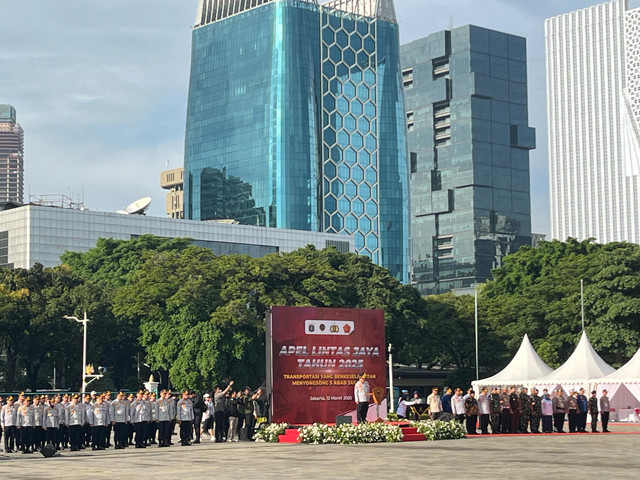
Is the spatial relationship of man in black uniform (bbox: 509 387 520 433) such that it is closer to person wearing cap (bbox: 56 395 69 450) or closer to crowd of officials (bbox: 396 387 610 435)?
crowd of officials (bbox: 396 387 610 435)

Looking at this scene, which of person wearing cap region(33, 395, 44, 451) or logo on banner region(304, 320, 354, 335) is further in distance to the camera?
logo on banner region(304, 320, 354, 335)

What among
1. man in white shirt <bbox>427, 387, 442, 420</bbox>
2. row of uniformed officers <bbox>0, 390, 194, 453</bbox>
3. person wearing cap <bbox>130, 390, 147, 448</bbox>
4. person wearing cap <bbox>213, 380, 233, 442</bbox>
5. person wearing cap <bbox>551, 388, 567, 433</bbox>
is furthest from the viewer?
person wearing cap <bbox>551, 388, 567, 433</bbox>

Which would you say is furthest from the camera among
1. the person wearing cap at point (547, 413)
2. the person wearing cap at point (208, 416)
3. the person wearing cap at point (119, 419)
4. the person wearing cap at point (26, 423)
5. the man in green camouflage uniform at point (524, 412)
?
the person wearing cap at point (547, 413)

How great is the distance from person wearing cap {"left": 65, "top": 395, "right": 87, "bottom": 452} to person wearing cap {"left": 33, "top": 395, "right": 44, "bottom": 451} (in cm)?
71

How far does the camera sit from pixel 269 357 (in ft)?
107

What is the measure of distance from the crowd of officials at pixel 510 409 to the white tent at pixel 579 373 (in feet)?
29.0

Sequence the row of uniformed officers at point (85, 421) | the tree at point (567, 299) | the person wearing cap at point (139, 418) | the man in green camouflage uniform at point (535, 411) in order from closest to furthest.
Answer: the row of uniformed officers at point (85, 421) < the person wearing cap at point (139, 418) < the man in green camouflage uniform at point (535, 411) < the tree at point (567, 299)

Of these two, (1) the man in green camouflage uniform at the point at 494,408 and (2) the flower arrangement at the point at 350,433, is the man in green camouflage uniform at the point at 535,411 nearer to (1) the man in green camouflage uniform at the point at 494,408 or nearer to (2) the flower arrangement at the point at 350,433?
(1) the man in green camouflage uniform at the point at 494,408

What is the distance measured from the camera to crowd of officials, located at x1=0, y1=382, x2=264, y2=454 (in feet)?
101

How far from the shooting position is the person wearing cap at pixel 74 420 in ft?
101

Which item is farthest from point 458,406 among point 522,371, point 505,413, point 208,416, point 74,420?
point 522,371

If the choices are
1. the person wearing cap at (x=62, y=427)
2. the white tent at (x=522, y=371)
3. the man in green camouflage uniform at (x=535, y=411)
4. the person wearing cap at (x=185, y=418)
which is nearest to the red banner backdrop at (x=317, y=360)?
the person wearing cap at (x=185, y=418)

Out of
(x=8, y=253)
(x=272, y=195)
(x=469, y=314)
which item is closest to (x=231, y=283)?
(x=469, y=314)

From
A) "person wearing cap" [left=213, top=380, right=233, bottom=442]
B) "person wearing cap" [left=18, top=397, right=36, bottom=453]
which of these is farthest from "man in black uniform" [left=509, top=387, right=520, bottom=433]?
"person wearing cap" [left=18, top=397, right=36, bottom=453]
